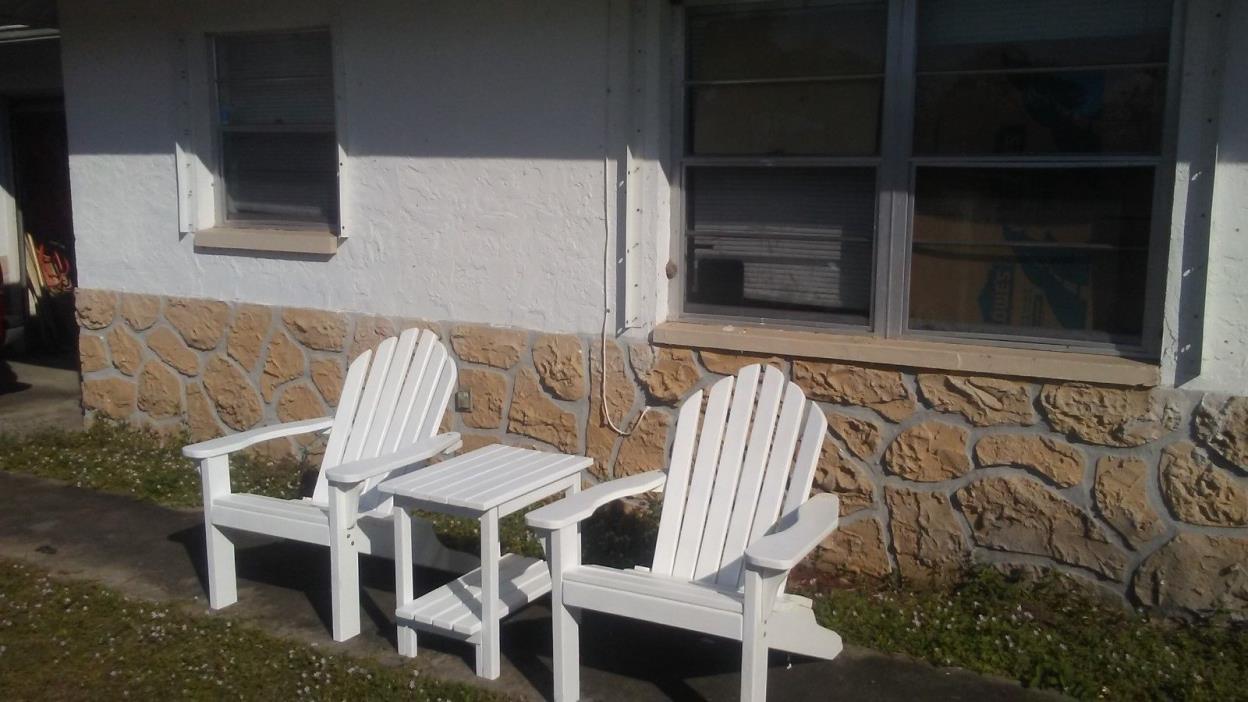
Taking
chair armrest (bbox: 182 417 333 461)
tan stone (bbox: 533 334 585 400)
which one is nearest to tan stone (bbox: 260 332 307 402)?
chair armrest (bbox: 182 417 333 461)

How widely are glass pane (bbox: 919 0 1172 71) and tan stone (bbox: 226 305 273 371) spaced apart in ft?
12.2

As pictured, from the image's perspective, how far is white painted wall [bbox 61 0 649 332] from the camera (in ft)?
17.3

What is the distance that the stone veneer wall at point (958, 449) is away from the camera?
165 inches

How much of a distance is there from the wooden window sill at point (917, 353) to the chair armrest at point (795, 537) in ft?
2.85

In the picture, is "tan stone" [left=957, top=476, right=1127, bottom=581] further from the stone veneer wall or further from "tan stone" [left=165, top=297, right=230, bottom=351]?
"tan stone" [left=165, top=297, right=230, bottom=351]

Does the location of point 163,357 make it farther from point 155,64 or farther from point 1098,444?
point 1098,444

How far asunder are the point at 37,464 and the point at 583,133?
3873mm

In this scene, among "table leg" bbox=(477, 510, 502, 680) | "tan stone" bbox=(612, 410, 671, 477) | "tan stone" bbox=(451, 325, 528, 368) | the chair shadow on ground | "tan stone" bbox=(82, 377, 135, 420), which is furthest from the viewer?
"tan stone" bbox=(82, 377, 135, 420)

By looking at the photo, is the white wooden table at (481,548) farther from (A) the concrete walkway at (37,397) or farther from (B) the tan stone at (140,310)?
(A) the concrete walkway at (37,397)

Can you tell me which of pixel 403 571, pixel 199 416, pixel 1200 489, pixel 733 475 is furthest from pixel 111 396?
pixel 1200 489

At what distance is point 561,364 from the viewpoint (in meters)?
5.39

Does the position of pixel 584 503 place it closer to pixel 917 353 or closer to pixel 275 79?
pixel 917 353

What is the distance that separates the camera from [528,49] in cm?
533

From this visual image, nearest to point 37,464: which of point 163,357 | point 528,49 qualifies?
point 163,357
